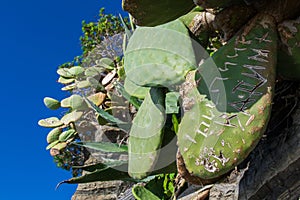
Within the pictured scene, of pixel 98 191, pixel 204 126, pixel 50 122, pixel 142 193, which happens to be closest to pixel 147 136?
pixel 204 126

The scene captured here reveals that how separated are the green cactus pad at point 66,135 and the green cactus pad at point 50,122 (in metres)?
0.13

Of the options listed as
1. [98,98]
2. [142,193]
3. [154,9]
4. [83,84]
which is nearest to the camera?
[154,9]

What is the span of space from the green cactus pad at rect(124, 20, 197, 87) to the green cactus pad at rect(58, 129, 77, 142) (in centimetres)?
163

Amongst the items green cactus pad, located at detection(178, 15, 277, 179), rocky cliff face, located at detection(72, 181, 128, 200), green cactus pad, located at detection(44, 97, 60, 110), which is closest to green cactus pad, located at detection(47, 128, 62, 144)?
green cactus pad, located at detection(44, 97, 60, 110)

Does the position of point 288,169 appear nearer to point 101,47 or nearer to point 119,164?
point 119,164

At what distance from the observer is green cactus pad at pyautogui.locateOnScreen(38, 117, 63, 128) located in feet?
8.82

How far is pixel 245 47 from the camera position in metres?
0.65

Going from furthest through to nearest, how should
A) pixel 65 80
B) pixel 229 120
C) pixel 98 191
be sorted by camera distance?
pixel 65 80, pixel 98 191, pixel 229 120

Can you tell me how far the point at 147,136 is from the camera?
840mm

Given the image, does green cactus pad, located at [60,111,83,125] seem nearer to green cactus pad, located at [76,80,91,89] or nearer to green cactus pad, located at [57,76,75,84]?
green cactus pad, located at [76,80,91,89]

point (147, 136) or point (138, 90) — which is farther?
point (138, 90)

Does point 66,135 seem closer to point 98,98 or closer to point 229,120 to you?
point 98,98

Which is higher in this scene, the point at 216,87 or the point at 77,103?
the point at 216,87

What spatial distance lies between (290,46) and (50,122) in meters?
2.27
